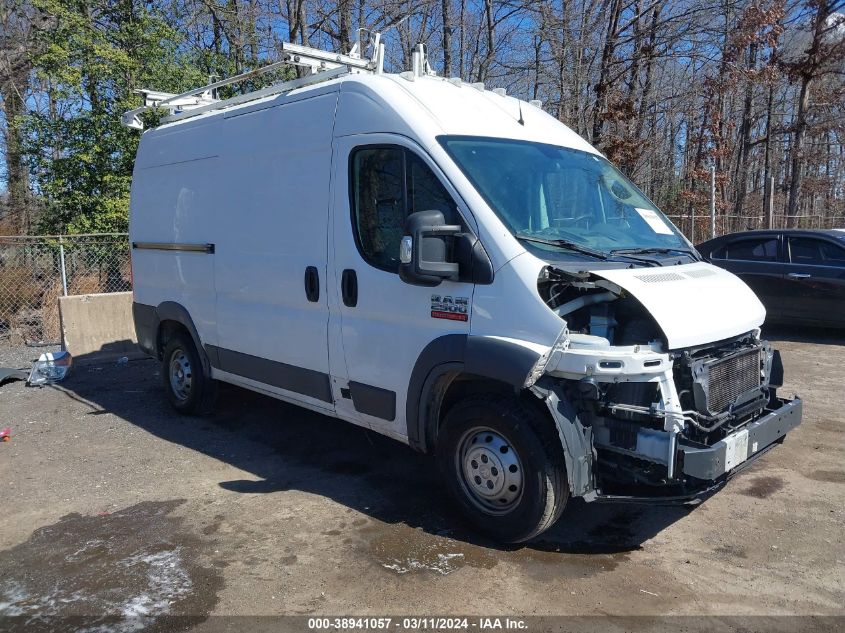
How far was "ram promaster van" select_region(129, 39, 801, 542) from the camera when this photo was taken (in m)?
3.61

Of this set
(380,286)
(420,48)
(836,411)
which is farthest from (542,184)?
(836,411)

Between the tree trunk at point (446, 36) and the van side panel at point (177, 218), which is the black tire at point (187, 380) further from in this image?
the tree trunk at point (446, 36)

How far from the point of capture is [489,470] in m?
4.06

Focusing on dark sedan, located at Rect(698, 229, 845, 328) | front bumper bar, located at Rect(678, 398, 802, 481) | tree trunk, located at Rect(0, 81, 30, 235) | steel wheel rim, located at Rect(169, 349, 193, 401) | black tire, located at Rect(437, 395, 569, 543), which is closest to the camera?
front bumper bar, located at Rect(678, 398, 802, 481)

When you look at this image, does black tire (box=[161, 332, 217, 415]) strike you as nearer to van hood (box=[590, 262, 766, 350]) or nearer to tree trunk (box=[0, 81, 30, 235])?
van hood (box=[590, 262, 766, 350])

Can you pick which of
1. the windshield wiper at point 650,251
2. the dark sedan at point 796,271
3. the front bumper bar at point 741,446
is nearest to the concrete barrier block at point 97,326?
the windshield wiper at point 650,251

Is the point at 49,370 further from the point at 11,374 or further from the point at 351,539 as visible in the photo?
the point at 351,539

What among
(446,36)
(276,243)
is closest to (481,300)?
(276,243)

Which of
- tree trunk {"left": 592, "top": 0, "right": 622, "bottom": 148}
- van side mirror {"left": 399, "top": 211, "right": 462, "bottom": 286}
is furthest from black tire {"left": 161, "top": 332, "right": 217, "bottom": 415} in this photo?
tree trunk {"left": 592, "top": 0, "right": 622, "bottom": 148}

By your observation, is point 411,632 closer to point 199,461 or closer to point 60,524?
point 60,524

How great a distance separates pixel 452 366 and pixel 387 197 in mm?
1253

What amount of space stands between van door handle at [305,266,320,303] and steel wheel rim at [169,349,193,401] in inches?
94.3

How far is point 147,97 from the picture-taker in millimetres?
7453

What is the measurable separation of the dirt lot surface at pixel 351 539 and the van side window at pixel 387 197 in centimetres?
178
